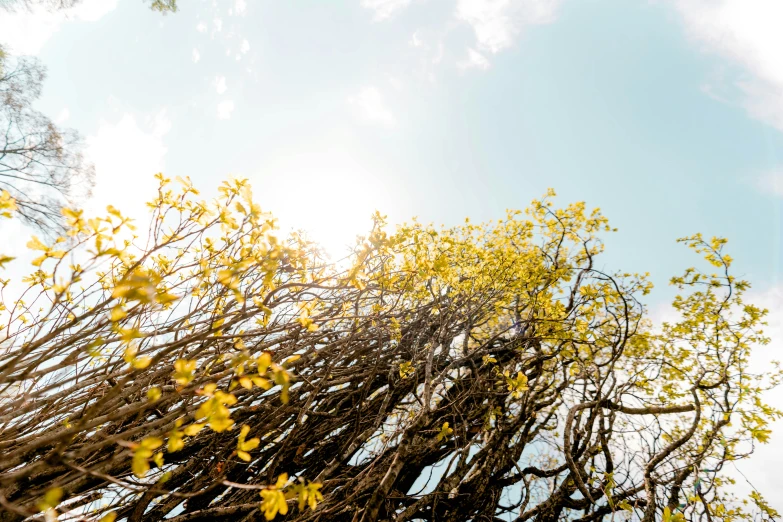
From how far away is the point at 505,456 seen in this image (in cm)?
451

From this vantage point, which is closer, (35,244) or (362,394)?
(35,244)

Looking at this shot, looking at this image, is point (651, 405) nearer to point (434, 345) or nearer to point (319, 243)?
point (434, 345)

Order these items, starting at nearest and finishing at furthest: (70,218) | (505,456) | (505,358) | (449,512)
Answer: (70,218) → (449,512) → (505,456) → (505,358)

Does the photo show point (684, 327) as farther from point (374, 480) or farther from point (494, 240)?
point (374, 480)

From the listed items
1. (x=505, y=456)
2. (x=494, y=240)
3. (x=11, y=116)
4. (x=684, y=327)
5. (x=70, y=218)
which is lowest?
(x=70, y=218)

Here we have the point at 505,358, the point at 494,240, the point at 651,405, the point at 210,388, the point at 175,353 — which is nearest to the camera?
the point at 210,388

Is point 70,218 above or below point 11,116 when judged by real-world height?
below

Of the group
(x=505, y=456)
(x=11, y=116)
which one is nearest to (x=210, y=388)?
(x=505, y=456)

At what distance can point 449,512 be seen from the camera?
4.06 meters

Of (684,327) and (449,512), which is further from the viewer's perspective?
(684,327)

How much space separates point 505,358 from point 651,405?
6.51 ft

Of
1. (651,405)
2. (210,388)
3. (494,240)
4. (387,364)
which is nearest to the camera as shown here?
(210,388)

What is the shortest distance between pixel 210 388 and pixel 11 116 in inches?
355

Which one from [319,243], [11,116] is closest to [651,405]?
[319,243]
